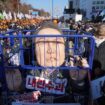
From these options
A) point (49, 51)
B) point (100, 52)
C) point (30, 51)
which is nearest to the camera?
point (49, 51)

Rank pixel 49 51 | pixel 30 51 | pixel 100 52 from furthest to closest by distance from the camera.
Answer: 1. pixel 100 52
2. pixel 30 51
3. pixel 49 51

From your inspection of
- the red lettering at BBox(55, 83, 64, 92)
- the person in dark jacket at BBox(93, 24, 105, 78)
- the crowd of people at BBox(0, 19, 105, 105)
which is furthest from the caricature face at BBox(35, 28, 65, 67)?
the person in dark jacket at BBox(93, 24, 105, 78)

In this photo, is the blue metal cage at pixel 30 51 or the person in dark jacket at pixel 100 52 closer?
the blue metal cage at pixel 30 51

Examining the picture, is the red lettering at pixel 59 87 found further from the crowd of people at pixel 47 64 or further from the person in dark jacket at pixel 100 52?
the person in dark jacket at pixel 100 52

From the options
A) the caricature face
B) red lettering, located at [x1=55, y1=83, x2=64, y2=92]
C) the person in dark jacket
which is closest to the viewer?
the caricature face

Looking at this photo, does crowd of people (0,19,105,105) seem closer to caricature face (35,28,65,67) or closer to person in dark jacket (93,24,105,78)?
caricature face (35,28,65,67)

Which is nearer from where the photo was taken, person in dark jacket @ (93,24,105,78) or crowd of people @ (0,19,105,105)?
crowd of people @ (0,19,105,105)

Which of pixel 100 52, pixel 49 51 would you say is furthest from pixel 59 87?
pixel 100 52

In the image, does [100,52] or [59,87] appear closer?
[59,87]

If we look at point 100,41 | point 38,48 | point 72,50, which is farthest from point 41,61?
point 100,41

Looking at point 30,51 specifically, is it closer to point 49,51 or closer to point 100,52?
point 49,51

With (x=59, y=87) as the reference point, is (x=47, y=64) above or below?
above

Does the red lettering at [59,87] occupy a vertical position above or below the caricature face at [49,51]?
below

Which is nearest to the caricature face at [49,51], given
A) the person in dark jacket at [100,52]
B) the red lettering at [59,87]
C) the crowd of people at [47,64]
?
the crowd of people at [47,64]
